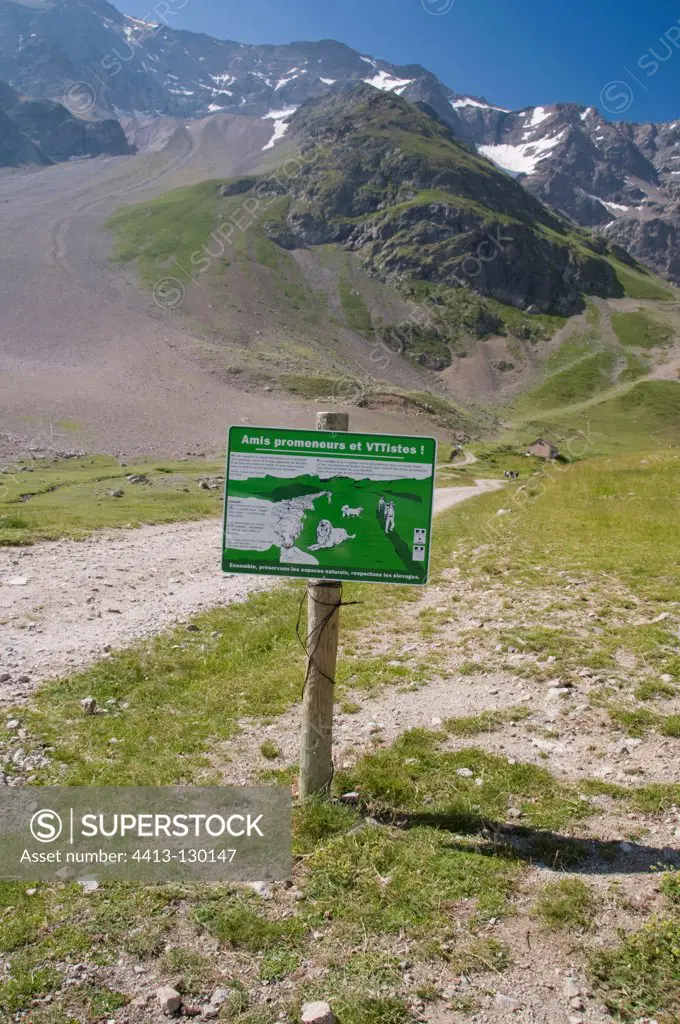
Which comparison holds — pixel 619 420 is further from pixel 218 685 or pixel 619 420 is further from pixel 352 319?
pixel 218 685

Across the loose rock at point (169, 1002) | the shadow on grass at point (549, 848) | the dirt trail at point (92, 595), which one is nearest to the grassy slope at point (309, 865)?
the shadow on grass at point (549, 848)

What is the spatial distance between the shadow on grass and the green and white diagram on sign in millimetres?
2789

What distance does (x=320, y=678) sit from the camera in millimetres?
6816

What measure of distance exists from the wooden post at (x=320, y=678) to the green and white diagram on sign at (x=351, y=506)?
0.35m

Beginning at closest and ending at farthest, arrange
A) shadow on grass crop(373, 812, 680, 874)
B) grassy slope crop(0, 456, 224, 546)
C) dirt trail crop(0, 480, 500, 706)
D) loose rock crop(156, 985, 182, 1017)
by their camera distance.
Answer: loose rock crop(156, 985, 182, 1017) → shadow on grass crop(373, 812, 680, 874) → dirt trail crop(0, 480, 500, 706) → grassy slope crop(0, 456, 224, 546)

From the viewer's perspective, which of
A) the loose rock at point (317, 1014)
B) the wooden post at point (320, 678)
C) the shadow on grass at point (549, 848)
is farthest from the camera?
the wooden post at point (320, 678)

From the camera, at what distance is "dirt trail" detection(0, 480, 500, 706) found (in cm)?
1153

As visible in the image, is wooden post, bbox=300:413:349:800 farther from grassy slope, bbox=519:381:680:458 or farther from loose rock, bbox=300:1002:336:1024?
grassy slope, bbox=519:381:680:458

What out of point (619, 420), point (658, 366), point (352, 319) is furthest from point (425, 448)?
point (658, 366)

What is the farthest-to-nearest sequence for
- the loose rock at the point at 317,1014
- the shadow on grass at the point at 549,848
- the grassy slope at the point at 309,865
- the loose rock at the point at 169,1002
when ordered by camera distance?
the shadow on grass at the point at 549,848 < the grassy slope at the point at 309,865 < the loose rock at the point at 169,1002 < the loose rock at the point at 317,1014

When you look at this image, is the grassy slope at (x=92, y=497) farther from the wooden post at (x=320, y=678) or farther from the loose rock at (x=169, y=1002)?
Answer: the loose rock at (x=169, y=1002)

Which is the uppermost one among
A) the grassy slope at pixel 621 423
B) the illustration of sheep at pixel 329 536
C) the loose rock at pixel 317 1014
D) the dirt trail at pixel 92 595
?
the grassy slope at pixel 621 423

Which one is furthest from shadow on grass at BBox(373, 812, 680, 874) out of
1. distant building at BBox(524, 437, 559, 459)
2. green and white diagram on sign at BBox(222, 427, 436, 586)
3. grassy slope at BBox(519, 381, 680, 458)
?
grassy slope at BBox(519, 381, 680, 458)

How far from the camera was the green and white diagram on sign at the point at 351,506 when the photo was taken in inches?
254
